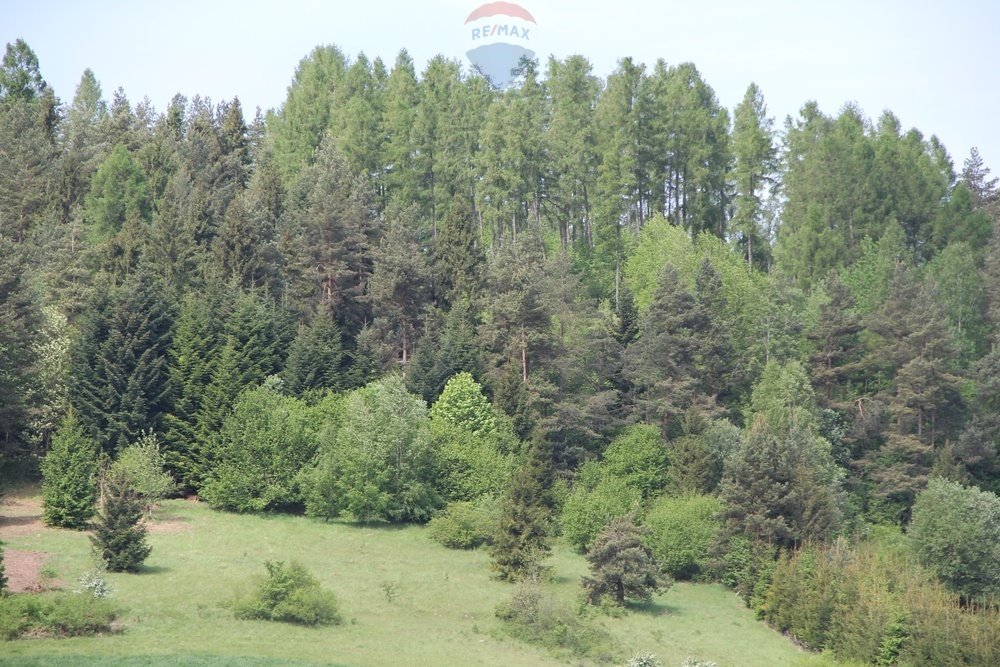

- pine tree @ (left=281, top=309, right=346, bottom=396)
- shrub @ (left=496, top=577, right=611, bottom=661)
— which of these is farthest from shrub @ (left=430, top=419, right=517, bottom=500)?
shrub @ (left=496, top=577, right=611, bottom=661)

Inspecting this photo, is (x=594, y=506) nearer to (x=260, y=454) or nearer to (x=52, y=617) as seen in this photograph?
(x=260, y=454)

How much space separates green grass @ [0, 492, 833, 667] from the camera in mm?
50438

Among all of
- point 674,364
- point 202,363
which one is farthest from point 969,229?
point 202,363

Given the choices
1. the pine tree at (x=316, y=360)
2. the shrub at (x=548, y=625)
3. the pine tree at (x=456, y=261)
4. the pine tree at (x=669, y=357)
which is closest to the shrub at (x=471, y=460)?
the pine tree at (x=316, y=360)

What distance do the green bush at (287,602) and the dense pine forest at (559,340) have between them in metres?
13.0

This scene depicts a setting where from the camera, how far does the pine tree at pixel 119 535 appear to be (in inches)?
2422

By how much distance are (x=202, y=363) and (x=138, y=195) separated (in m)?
29.0

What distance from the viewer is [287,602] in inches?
2202

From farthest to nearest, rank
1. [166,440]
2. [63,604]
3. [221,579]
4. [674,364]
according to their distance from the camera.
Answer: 1. [674,364]
2. [166,440]
3. [221,579]
4. [63,604]

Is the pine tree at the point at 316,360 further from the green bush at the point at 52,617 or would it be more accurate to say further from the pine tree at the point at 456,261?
the green bush at the point at 52,617

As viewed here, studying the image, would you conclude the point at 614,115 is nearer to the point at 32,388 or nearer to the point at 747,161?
the point at 747,161

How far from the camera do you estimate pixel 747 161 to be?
112938 mm

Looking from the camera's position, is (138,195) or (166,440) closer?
(166,440)

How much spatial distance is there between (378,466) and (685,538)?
62.2 feet
